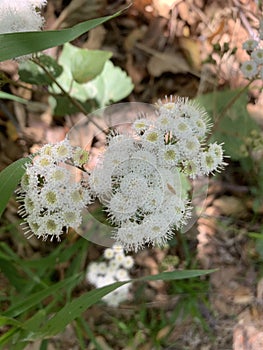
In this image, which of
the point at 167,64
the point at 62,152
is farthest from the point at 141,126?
the point at 167,64

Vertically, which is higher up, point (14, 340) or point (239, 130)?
point (239, 130)

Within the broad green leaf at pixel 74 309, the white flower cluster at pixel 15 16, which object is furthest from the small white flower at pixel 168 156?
the white flower cluster at pixel 15 16

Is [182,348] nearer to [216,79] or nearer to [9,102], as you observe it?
[216,79]

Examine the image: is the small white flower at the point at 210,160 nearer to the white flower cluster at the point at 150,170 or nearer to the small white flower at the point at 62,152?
the white flower cluster at the point at 150,170

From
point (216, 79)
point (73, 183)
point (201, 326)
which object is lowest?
point (201, 326)

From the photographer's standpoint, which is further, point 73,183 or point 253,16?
point 253,16

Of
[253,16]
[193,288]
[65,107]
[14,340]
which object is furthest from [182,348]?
[253,16]
